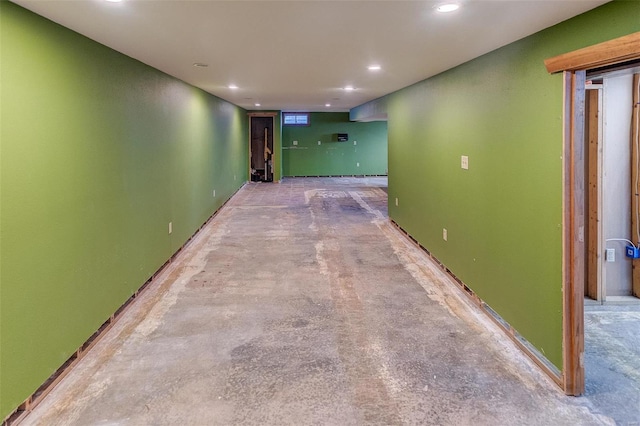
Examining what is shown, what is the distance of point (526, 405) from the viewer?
89.5 inches

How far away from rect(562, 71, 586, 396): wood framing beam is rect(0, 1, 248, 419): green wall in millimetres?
2728

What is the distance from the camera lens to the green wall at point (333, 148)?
1498 cm

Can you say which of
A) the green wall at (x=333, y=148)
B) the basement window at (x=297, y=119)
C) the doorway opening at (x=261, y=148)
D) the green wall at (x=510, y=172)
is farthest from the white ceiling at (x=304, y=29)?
the green wall at (x=333, y=148)

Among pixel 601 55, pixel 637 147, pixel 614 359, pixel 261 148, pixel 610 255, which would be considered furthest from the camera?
pixel 261 148

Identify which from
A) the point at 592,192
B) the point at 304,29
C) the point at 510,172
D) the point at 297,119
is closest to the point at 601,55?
the point at 510,172

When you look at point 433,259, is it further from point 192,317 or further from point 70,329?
point 70,329

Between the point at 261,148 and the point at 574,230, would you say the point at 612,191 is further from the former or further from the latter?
the point at 261,148

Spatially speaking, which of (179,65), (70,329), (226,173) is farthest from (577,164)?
(226,173)

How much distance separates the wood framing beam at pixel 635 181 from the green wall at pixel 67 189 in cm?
405

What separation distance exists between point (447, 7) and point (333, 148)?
42.4 ft

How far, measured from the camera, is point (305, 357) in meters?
2.83

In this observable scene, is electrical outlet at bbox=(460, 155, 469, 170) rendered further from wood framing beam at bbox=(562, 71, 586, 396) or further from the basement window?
the basement window

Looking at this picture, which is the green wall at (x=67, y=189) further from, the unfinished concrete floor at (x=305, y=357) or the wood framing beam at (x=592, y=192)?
the wood framing beam at (x=592, y=192)

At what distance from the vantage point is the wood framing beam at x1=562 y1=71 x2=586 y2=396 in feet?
7.62
